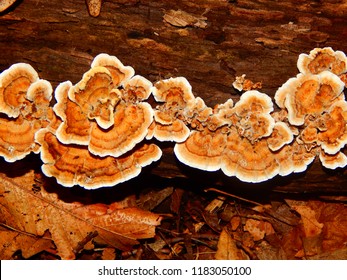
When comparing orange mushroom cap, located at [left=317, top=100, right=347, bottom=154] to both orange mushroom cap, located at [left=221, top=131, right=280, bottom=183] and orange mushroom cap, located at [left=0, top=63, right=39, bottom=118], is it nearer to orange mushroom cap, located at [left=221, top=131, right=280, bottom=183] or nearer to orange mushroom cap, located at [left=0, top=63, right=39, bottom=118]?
orange mushroom cap, located at [left=221, top=131, right=280, bottom=183]

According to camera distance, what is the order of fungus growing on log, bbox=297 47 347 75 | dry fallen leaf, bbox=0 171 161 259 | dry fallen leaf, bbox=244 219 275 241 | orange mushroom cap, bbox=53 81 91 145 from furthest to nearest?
dry fallen leaf, bbox=244 219 275 241, dry fallen leaf, bbox=0 171 161 259, fungus growing on log, bbox=297 47 347 75, orange mushroom cap, bbox=53 81 91 145

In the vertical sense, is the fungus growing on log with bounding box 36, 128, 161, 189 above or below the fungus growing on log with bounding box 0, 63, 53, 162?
below

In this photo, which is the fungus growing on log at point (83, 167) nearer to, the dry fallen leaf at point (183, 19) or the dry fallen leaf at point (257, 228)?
the dry fallen leaf at point (183, 19)

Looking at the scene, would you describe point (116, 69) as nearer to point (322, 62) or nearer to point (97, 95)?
point (97, 95)

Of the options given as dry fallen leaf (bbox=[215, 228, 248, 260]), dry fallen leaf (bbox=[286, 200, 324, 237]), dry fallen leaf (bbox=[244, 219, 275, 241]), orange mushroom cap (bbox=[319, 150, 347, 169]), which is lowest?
dry fallen leaf (bbox=[215, 228, 248, 260])

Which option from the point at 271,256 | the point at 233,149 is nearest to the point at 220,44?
the point at 233,149

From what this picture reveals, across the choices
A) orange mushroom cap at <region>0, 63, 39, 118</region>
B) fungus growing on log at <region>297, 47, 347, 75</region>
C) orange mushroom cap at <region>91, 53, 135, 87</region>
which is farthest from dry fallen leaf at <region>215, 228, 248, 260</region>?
orange mushroom cap at <region>0, 63, 39, 118</region>

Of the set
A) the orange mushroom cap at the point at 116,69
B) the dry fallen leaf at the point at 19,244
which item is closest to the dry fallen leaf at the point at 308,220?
the orange mushroom cap at the point at 116,69

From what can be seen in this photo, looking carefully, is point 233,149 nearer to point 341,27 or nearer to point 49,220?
point 341,27
